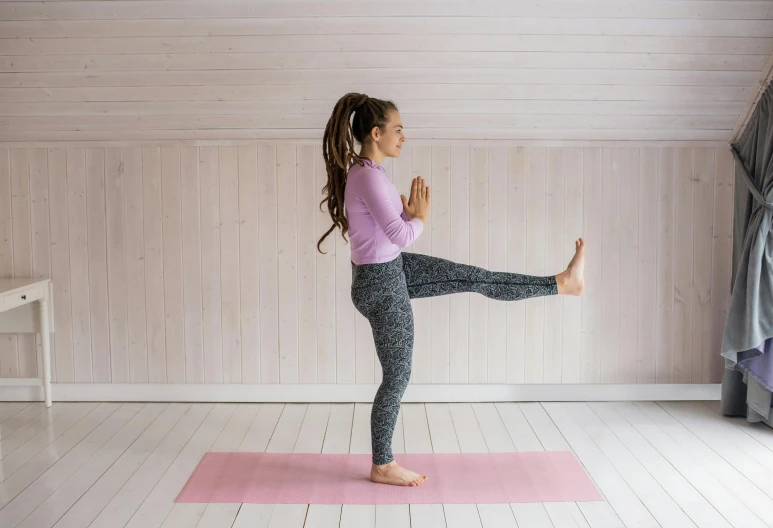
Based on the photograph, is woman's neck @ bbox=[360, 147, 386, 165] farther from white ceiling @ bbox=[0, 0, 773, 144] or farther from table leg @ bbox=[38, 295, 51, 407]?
table leg @ bbox=[38, 295, 51, 407]

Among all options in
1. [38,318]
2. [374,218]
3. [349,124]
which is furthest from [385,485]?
[38,318]

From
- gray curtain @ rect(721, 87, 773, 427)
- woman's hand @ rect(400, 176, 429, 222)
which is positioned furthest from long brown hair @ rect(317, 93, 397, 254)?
gray curtain @ rect(721, 87, 773, 427)

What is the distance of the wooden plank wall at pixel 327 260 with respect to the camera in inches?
156

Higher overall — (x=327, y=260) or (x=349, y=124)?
(x=349, y=124)

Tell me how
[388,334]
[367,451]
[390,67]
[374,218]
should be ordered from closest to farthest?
1. [374,218]
2. [388,334]
3. [367,451]
4. [390,67]

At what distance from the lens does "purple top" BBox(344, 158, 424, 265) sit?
2625mm

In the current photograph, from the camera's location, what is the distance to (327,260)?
3.98 m

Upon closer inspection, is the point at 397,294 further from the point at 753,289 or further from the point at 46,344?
the point at 46,344

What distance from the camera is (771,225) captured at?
140 inches

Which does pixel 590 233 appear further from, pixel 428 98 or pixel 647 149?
pixel 428 98

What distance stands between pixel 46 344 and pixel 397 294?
2113 mm

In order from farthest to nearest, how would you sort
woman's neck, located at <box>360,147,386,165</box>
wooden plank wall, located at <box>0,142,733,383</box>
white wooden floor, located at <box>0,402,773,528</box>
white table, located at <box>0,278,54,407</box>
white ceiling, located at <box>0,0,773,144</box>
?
wooden plank wall, located at <box>0,142,733,383</box>
white table, located at <box>0,278,54,407</box>
white ceiling, located at <box>0,0,773,144</box>
woman's neck, located at <box>360,147,386,165</box>
white wooden floor, located at <box>0,402,773,528</box>

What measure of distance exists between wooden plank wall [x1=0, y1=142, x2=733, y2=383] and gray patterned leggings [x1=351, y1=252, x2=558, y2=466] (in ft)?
3.71

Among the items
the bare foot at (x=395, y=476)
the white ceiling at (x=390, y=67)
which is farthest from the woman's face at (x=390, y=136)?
the bare foot at (x=395, y=476)
